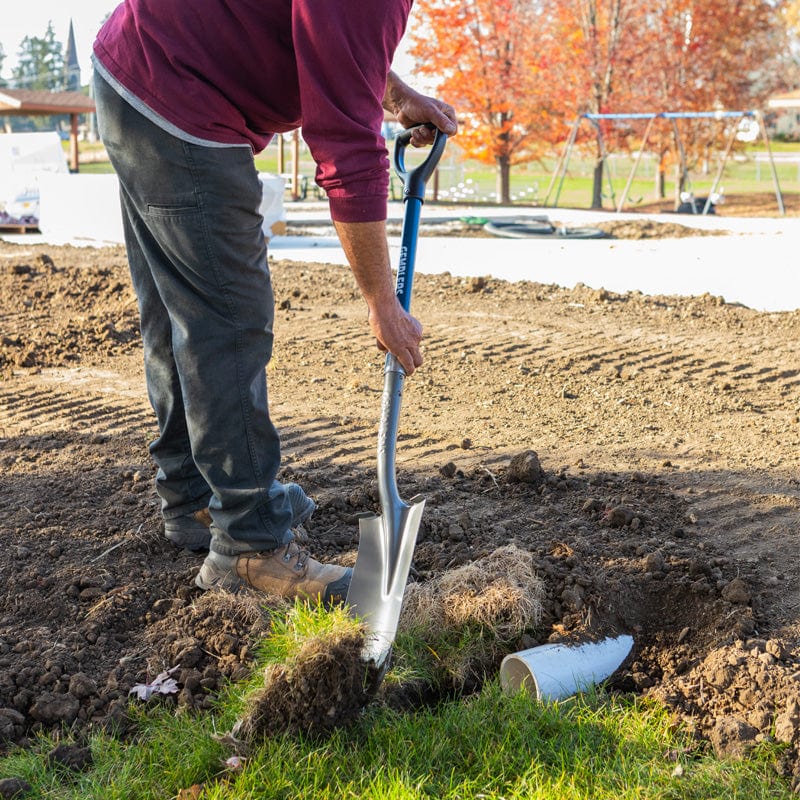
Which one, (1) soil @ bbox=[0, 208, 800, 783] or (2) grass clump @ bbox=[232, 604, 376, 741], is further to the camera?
(1) soil @ bbox=[0, 208, 800, 783]

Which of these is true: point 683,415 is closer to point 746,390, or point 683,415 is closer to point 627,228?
point 746,390

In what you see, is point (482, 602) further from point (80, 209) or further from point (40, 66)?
point (40, 66)

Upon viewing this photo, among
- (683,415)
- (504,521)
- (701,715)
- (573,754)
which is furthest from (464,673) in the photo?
(683,415)

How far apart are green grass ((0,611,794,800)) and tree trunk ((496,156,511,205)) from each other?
801 inches

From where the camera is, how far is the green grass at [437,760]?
2.23 metres

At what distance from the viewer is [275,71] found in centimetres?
256

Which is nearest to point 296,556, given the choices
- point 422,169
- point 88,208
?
point 422,169

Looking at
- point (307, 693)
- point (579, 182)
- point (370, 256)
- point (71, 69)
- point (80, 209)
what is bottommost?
point (307, 693)

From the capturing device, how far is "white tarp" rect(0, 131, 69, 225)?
48.2 ft

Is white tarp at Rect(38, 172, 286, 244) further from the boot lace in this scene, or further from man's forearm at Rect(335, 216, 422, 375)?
man's forearm at Rect(335, 216, 422, 375)

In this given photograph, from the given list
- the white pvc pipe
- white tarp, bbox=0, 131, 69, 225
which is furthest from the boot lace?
white tarp, bbox=0, 131, 69, 225

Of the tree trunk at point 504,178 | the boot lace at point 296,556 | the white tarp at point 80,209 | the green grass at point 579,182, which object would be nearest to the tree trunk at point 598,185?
the green grass at point 579,182

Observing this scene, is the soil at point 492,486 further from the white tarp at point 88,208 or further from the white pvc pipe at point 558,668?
the white tarp at point 88,208

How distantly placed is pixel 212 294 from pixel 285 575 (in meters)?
0.87
